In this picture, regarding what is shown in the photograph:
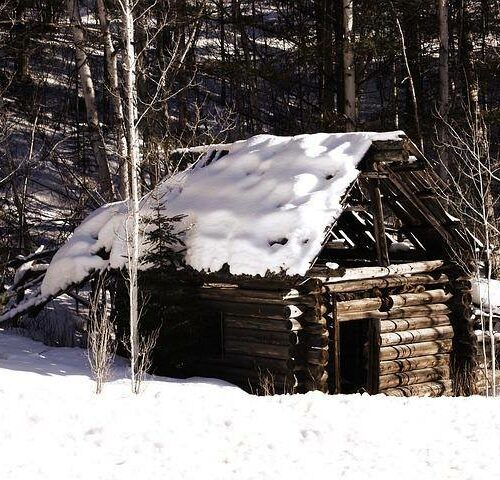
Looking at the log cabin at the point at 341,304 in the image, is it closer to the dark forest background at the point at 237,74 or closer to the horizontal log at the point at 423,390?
the horizontal log at the point at 423,390

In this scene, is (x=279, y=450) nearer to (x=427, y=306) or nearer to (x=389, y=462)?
(x=389, y=462)

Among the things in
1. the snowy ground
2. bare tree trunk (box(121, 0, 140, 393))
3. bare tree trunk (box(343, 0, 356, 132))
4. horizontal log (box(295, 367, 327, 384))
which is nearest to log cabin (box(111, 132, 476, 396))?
horizontal log (box(295, 367, 327, 384))

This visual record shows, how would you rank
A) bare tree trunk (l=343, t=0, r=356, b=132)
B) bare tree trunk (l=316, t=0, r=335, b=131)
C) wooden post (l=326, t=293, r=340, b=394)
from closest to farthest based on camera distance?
wooden post (l=326, t=293, r=340, b=394) → bare tree trunk (l=343, t=0, r=356, b=132) → bare tree trunk (l=316, t=0, r=335, b=131)

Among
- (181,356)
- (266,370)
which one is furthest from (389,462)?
(181,356)

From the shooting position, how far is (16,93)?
3547 centimetres

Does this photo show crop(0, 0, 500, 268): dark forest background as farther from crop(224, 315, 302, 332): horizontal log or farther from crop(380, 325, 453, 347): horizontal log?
crop(380, 325, 453, 347): horizontal log

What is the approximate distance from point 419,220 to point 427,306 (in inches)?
64.7

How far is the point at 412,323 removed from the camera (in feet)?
49.1

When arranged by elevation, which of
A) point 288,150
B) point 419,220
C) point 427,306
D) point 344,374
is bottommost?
point 344,374

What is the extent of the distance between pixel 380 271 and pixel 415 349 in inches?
74.1

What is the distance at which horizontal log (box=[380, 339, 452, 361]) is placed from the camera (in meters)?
14.5

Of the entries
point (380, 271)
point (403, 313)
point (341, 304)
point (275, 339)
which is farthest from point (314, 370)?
point (403, 313)

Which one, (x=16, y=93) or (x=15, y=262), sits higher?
(x=16, y=93)

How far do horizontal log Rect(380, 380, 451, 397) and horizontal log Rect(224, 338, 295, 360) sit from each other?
244 centimetres
